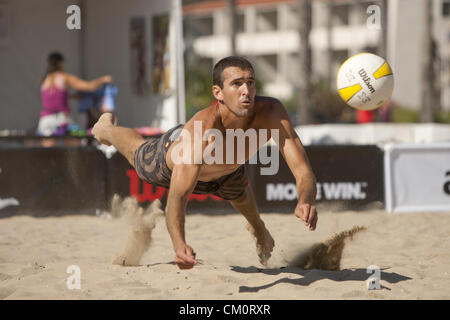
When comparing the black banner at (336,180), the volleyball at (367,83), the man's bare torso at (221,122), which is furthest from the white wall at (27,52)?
the volleyball at (367,83)

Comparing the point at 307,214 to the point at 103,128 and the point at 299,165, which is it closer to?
the point at 299,165

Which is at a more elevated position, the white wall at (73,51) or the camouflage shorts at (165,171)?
the white wall at (73,51)

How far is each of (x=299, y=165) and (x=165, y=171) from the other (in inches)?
40.7

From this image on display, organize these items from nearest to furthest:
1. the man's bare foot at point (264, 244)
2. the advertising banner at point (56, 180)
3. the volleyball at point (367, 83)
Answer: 1. the volleyball at point (367, 83)
2. the man's bare foot at point (264, 244)
3. the advertising banner at point (56, 180)

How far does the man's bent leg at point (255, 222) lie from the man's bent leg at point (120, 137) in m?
0.90

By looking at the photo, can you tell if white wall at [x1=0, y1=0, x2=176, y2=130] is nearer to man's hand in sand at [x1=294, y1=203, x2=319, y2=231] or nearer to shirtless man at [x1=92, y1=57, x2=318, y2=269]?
shirtless man at [x1=92, y1=57, x2=318, y2=269]

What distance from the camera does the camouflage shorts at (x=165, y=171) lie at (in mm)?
5000

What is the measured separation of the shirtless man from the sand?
1.40 feet

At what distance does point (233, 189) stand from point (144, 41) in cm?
647

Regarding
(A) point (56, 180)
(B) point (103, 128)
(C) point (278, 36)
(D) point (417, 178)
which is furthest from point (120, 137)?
(C) point (278, 36)

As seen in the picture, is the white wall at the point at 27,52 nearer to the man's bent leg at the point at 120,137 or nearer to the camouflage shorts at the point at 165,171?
the man's bent leg at the point at 120,137

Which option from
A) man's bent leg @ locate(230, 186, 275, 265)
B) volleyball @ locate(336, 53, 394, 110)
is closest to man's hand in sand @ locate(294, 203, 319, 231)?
man's bent leg @ locate(230, 186, 275, 265)

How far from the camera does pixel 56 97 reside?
9.09m
